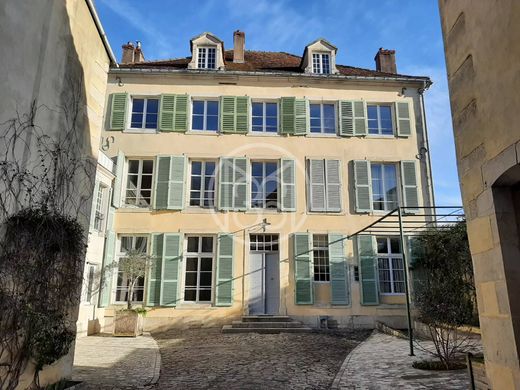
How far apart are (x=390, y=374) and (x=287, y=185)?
6.99m

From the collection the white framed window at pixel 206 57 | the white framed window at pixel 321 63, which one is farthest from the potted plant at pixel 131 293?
the white framed window at pixel 321 63

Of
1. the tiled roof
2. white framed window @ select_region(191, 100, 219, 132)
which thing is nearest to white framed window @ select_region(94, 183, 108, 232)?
white framed window @ select_region(191, 100, 219, 132)

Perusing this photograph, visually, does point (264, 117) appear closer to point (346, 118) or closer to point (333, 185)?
point (346, 118)

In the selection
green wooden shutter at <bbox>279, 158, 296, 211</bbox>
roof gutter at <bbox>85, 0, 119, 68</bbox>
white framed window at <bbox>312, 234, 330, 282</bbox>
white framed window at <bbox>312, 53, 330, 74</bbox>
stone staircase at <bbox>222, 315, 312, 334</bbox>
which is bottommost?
stone staircase at <bbox>222, 315, 312, 334</bbox>

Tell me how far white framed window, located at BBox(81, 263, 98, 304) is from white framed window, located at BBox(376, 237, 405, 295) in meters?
7.58

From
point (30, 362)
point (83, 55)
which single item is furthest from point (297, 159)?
point (30, 362)

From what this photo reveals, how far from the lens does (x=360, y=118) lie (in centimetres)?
1281

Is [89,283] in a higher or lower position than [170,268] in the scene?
lower

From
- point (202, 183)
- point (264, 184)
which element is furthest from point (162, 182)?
point (264, 184)

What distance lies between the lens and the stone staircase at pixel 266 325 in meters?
10.2

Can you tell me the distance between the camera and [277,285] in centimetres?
1155

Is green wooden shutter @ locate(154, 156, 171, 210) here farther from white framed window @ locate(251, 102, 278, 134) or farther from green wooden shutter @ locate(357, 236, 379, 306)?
green wooden shutter @ locate(357, 236, 379, 306)

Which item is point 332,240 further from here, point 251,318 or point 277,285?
point 251,318

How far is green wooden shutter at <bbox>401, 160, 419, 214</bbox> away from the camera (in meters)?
12.2
